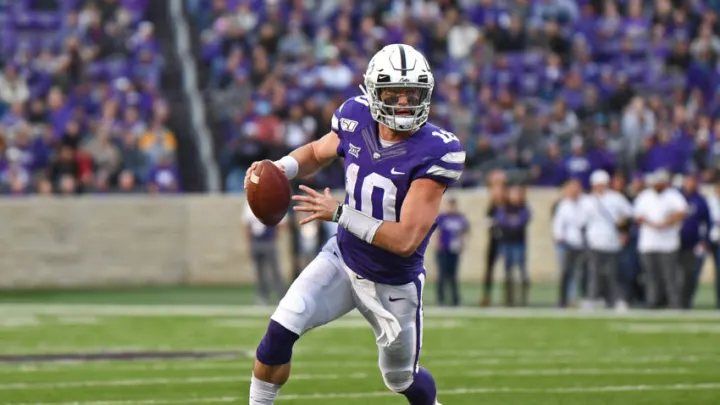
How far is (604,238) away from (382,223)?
10.8m

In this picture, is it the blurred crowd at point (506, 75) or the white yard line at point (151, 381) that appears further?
the blurred crowd at point (506, 75)

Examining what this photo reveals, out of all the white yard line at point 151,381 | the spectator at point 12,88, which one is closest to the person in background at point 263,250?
the spectator at point 12,88

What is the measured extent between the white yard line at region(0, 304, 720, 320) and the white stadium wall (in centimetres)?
320

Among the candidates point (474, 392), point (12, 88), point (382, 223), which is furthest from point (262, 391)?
point (12, 88)

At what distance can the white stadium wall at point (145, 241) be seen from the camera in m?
19.6

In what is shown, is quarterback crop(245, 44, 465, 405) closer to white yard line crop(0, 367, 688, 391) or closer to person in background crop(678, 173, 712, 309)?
white yard line crop(0, 367, 688, 391)

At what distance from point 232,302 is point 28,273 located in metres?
3.45

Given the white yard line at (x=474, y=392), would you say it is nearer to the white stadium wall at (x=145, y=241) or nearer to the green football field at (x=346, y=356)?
the green football field at (x=346, y=356)

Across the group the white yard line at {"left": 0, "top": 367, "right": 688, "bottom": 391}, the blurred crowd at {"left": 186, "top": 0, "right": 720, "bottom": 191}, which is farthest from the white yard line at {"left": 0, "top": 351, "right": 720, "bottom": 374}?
the blurred crowd at {"left": 186, "top": 0, "right": 720, "bottom": 191}

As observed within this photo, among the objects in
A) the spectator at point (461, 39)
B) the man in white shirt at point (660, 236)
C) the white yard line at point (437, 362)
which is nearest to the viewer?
the white yard line at point (437, 362)

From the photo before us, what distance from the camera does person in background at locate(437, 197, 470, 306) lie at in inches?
685

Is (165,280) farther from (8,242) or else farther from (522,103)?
(522,103)

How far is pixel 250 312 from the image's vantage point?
15750 millimetres

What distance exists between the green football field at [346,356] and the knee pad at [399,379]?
5.38 feet
